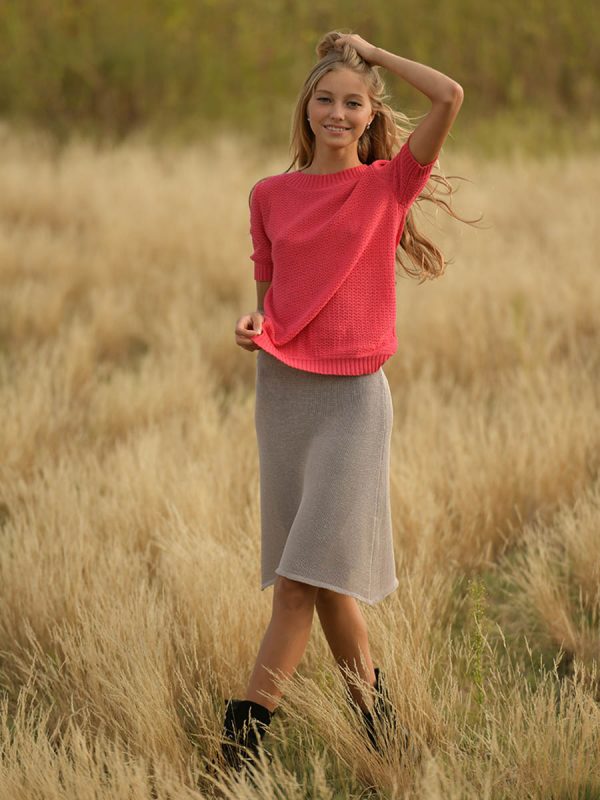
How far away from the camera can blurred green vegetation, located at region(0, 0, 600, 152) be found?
464 inches

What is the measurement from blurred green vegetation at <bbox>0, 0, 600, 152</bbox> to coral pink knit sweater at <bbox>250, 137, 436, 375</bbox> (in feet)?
31.0

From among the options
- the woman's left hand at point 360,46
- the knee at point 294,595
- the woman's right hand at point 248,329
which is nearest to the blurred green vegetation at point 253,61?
the woman's left hand at point 360,46

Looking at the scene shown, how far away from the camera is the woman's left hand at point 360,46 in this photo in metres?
2.31

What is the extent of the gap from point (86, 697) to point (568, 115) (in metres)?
11.1

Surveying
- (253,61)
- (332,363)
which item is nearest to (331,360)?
(332,363)

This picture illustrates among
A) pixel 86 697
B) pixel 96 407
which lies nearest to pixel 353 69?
pixel 86 697

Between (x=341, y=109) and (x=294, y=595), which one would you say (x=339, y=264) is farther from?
(x=294, y=595)

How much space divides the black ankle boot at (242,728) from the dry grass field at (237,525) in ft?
0.23

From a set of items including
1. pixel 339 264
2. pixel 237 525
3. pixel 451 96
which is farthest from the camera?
pixel 237 525

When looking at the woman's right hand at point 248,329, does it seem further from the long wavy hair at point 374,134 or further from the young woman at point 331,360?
the long wavy hair at point 374,134

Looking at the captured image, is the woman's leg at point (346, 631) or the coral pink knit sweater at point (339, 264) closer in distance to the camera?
the coral pink knit sweater at point (339, 264)

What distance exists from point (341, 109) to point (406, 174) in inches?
8.4

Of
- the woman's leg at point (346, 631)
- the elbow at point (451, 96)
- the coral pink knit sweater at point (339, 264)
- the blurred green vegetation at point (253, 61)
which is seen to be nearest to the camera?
the elbow at point (451, 96)

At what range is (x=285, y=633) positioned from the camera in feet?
7.78
